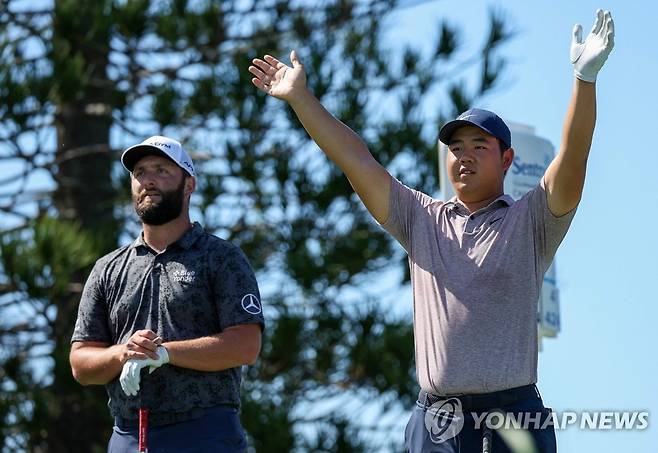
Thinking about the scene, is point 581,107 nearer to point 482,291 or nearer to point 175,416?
point 482,291

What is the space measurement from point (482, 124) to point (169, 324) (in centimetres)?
138

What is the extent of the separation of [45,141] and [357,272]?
3199 millimetres

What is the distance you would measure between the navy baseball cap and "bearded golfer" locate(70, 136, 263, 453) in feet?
3.35

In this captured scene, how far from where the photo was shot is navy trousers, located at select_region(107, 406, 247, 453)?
5230mm

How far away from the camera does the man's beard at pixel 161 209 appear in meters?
5.49

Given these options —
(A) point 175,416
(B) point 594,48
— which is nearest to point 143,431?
(A) point 175,416

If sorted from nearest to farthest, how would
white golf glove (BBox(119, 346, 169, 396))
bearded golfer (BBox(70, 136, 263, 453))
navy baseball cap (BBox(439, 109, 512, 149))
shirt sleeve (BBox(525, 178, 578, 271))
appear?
1. shirt sleeve (BBox(525, 178, 578, 271))
2. navy baseball cap (BBox(439, 109, 512, 149))
3. white golf glove (BBox(119, 346, 169, 396))
4. bearded golfer (BBox(70, 136, 263, 453))

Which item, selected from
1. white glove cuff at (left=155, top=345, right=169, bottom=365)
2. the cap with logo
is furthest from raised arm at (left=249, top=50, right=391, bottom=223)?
white glove cuff at (left=155, top=345, right=169, bottom=365)

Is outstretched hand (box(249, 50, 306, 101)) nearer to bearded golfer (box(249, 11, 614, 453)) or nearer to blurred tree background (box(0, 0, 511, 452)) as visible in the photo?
bearded golfer (box(249, 11, 614, 453))

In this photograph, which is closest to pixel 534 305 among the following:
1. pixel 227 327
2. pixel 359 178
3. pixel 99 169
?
pixel 359 178

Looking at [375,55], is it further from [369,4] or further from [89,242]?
[89,242]

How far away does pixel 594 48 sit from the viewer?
445cm

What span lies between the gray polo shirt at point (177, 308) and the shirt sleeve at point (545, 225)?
1.18m

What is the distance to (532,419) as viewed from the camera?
4523 mm
